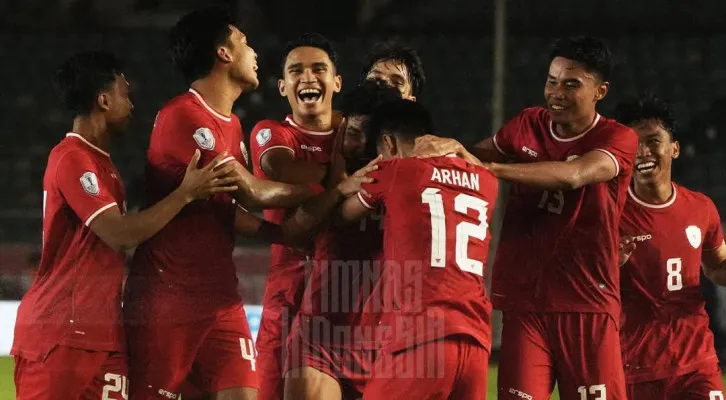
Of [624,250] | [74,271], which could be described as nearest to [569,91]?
[624,250]

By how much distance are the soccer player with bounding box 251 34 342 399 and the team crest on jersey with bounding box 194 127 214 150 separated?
467mm

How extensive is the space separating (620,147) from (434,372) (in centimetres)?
144

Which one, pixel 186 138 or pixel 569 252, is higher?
pixel 186 138

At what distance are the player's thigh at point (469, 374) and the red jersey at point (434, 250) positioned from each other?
4cm

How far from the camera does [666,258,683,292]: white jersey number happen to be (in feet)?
18.2

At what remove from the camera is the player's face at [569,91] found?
190 inches

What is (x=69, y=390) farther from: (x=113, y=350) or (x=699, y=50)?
(x=699, y=50)

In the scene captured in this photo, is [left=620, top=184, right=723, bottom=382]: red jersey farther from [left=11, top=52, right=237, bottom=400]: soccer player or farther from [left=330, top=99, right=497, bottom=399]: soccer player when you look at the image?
[left=11, top=52, right=237, bottom=400]: soccer player

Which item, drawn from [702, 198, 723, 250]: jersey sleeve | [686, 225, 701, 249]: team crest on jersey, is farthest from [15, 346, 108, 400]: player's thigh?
[702, 198, 723, 250]: jersey sleeve

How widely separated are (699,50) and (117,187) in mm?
11186

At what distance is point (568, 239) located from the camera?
4.79 m

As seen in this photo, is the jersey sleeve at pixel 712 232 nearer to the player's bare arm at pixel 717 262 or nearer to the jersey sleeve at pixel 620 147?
the player's bare arm at pixel 717 262

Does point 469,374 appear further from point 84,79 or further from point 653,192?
point 653,192

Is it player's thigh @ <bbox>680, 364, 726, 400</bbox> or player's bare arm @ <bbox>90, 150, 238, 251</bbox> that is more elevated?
player's bare arm @ <bbox>90, 150, 238, 251</bbox>
